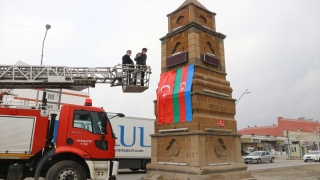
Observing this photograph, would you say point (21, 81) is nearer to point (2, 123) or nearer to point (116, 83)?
point (2, 123)

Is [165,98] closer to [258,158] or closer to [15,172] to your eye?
[15,172]

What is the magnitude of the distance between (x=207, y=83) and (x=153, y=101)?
2806 mm

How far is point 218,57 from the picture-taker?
39.7 feet

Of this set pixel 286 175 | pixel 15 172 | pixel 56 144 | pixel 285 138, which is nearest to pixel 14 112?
pixel 56 144

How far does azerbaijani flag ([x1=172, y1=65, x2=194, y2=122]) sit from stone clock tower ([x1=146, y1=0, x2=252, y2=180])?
170 millimetres

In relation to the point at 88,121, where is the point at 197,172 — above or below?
below

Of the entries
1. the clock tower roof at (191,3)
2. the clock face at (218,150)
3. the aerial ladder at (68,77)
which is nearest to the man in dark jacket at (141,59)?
the aerial ladder at (68,77)

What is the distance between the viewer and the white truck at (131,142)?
672 inches

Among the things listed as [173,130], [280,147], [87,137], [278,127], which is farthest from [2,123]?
[278,127]

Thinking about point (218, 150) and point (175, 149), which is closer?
point (218, 150)

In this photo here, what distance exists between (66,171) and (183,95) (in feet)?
16.7

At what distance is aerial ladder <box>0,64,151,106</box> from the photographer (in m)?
11.2

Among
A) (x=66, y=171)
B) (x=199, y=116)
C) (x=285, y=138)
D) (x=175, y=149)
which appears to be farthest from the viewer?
(x=285, y=138)

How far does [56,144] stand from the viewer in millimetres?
8953
